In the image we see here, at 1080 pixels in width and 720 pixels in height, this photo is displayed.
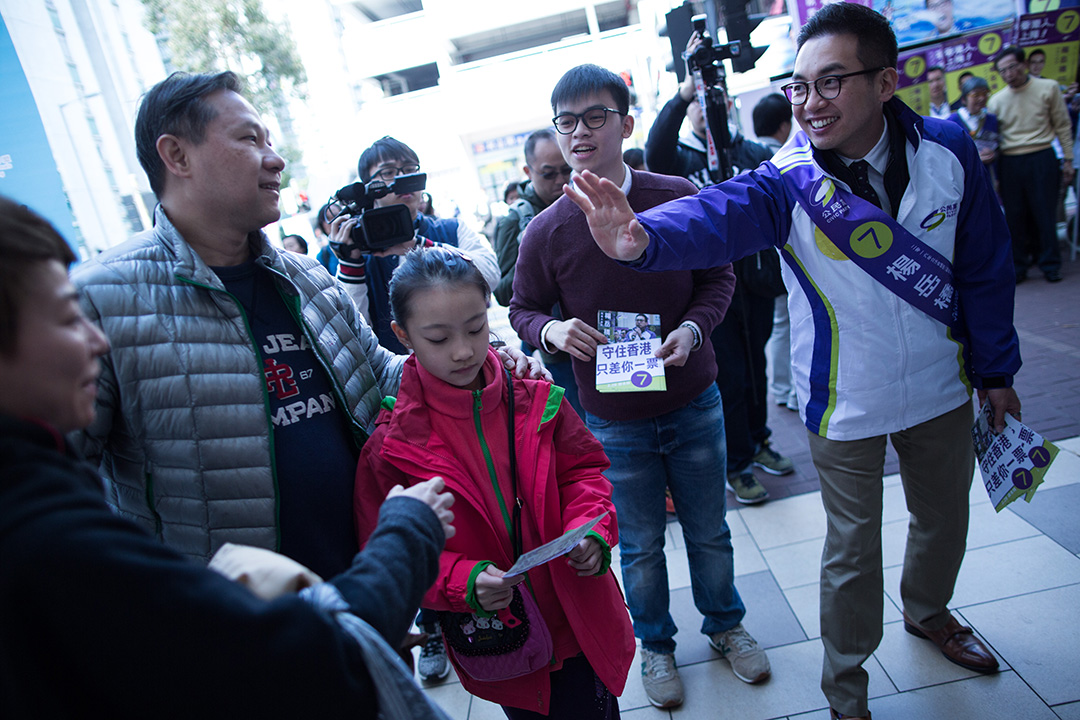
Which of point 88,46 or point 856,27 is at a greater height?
point 88,46

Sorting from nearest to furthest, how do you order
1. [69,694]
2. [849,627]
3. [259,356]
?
[69,694]
[259,356]
[849,627]

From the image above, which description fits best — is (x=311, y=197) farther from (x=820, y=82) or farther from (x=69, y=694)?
(x=69, y=694)

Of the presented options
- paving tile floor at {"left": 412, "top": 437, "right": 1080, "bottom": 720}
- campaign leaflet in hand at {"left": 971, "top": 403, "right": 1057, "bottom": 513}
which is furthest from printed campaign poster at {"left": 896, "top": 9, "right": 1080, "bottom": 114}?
campaign leaflet in hand at {"left": 971, "top": 403, "right": 1057, "bottom": 513}

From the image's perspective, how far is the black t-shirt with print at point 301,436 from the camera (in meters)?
1.48

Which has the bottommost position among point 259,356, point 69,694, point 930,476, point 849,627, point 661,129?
point 849,627

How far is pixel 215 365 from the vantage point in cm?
139

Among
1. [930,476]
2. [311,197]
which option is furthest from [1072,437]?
[311,197]

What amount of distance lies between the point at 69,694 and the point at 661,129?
3.17m

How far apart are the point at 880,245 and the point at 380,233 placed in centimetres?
161

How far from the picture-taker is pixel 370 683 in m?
0.83

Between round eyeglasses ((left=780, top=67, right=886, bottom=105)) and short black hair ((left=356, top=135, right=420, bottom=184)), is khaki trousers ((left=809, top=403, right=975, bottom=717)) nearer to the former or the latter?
round eyeglasses ((left=780, top=67, right=886, bottom=105))

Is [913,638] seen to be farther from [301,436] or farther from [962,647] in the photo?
[301,436]

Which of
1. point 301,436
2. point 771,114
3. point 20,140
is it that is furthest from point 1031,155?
point 20,140

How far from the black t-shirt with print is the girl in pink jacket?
0.21 ft
